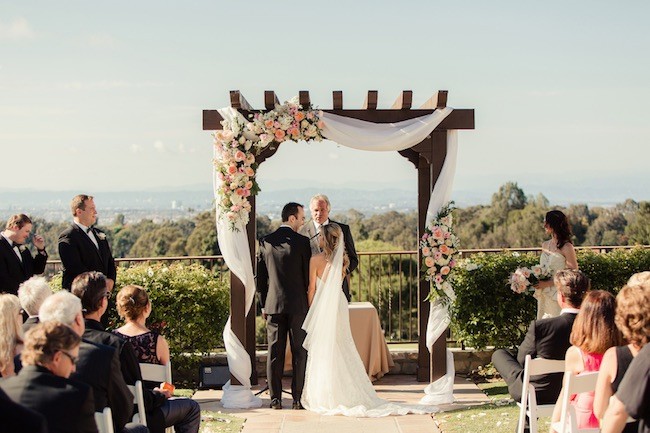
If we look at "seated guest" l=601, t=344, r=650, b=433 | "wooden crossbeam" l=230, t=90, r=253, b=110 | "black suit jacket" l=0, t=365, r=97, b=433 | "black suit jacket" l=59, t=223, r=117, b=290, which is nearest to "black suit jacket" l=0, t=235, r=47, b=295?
"black suit jacket" l=59, t=223, r=117, b=290

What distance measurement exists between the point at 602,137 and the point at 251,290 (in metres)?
55.7

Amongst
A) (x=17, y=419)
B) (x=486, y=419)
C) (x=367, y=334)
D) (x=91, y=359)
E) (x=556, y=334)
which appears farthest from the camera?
(x=367, y=334)

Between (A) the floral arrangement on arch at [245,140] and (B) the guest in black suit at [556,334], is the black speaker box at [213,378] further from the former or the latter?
(B) the guest in black suit at [556,334]

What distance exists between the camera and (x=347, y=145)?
7.78 metres

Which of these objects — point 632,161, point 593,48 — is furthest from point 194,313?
point 632,161

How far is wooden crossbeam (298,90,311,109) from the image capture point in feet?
25.2

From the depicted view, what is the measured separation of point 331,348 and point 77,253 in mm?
2185

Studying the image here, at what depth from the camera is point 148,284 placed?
8.05 metres

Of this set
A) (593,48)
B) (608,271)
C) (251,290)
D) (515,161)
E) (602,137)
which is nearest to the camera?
(251,290)

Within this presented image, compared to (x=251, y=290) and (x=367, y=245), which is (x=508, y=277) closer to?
(x=251, y=290)

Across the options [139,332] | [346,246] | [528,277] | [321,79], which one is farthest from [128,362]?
[321,79]

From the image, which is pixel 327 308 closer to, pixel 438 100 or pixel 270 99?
pixel 270 99

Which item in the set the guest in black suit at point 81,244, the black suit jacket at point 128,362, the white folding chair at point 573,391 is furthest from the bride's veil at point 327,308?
the white folding chair at point 573,391

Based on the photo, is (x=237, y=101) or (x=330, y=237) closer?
(x=330, y=237)
